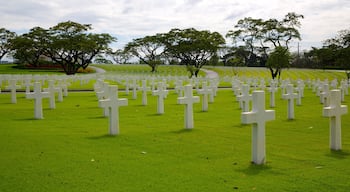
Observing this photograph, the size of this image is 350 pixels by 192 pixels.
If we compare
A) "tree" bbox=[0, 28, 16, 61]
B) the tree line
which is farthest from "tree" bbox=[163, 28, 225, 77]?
"tree" bbox=[0, 28, 16, 61]

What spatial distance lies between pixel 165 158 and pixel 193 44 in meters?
49.2

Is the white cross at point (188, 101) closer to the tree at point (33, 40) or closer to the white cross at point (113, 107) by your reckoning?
the white cross at point (113, 107)

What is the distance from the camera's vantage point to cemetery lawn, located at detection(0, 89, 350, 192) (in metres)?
5.38

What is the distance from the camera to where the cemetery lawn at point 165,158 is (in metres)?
5.38

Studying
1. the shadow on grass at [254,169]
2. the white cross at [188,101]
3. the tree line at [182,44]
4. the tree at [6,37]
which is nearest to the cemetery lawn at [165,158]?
the shadow on grass at [254,169]

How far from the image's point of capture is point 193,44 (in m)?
55.4

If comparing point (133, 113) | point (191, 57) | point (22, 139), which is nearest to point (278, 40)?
point (191, 57)

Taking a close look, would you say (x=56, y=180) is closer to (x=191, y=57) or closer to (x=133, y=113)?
(x=133, y=113)

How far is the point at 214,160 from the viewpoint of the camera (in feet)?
22.1

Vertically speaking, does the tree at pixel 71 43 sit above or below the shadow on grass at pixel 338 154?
above

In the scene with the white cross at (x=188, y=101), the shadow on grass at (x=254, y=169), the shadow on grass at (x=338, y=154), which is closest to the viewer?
the shadow on grass at (x=254, y=169)

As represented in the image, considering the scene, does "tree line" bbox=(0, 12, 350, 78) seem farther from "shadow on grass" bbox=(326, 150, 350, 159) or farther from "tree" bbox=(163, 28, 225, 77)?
"shadow on grass" bbox=(326, 150, 350, 159)

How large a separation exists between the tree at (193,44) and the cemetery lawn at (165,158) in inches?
1746

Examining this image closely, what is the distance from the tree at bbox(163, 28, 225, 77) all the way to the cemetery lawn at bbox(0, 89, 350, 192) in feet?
145
